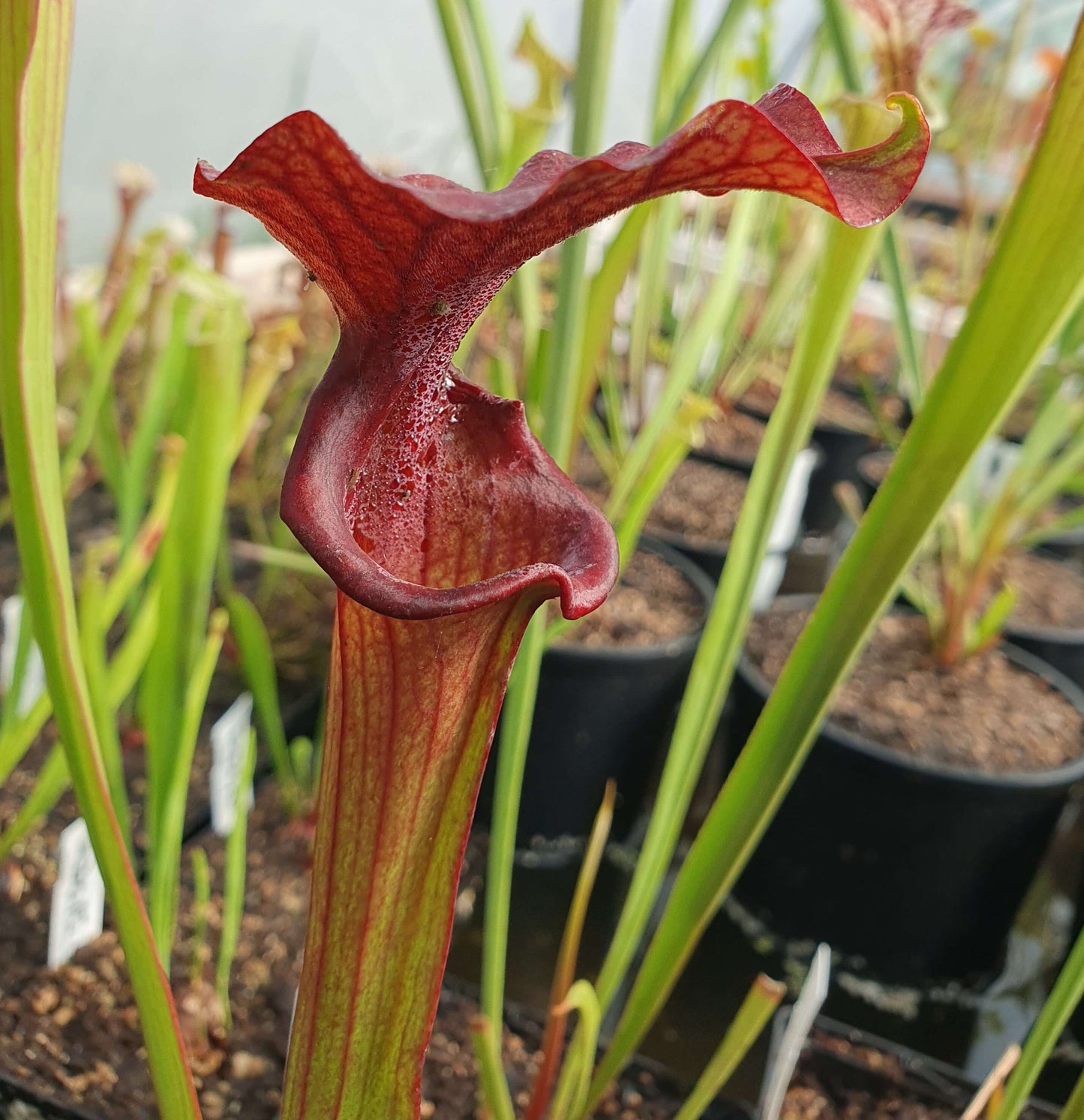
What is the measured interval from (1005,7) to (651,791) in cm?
358

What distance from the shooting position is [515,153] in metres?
0.57

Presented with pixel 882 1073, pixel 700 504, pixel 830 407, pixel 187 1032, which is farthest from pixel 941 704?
pixel 830 407

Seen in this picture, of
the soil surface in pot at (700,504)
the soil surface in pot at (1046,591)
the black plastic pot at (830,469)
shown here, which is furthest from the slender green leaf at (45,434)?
the black plastic pot at (830,469)

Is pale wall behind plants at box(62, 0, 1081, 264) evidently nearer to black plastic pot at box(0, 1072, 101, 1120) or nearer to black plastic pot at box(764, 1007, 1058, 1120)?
black plastic pot at box(0, 1072, 101, 1120)

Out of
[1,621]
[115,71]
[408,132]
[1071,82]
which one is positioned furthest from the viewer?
[408,132]

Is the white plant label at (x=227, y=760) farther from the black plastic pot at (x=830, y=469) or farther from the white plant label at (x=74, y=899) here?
the black plastic pot at (x=830, y=469)

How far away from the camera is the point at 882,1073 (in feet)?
2.09

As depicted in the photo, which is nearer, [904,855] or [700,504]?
[904,855]

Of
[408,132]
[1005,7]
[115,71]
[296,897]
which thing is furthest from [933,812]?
[1005,7]

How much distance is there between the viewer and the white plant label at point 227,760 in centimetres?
72

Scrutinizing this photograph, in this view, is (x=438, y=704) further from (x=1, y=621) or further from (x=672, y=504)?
(x=672, y=504)

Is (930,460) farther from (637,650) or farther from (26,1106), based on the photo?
(637,650)

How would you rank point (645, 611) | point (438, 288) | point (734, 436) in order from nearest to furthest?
point (438, 288) < point (645, 611) < point (734, 436)

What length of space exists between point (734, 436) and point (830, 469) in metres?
0.21
